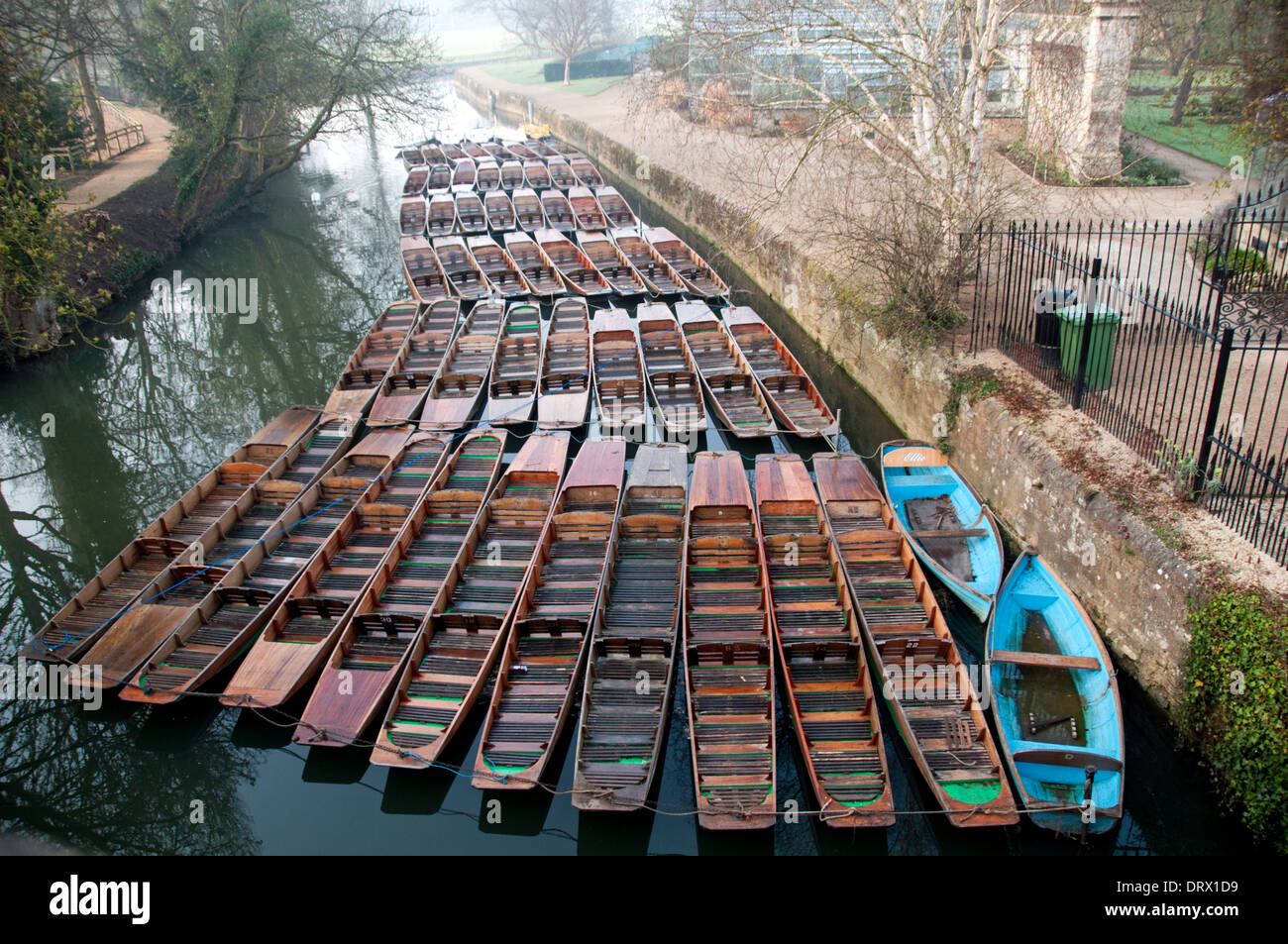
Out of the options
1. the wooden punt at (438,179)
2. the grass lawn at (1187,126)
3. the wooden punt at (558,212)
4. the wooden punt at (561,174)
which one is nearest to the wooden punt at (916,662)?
the grass lawn at (1187,126)

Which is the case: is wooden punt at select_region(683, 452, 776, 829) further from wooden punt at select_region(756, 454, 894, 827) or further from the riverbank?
the riverbank

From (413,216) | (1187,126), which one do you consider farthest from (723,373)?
(1187,126)

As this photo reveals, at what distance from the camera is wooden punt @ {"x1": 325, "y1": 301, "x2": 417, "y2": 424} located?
15.4 meters

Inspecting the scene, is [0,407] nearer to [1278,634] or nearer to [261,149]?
[261,149]

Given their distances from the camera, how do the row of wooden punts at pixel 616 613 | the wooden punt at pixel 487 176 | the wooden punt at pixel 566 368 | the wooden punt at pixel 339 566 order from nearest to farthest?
the row of wooden punts at pixel 616 613
the wooden punt at pixel 339 566
the wooden punt at pixel 566 368
the wooden punt at pixel 487 176

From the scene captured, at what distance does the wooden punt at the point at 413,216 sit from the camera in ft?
85.7

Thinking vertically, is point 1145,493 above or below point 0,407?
above

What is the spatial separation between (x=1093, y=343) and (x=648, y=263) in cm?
1210

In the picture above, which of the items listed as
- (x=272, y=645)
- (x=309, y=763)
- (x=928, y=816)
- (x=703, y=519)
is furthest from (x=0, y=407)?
(x=928, y=816)

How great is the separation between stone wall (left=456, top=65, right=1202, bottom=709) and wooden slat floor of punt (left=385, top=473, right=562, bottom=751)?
6.48 metres

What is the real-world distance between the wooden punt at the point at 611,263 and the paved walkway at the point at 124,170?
12.6 metres

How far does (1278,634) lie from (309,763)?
31.7 ft

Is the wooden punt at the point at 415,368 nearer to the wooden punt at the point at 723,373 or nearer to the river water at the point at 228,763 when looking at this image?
the river water at the point at 228,763

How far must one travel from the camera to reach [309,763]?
9.34 meters
